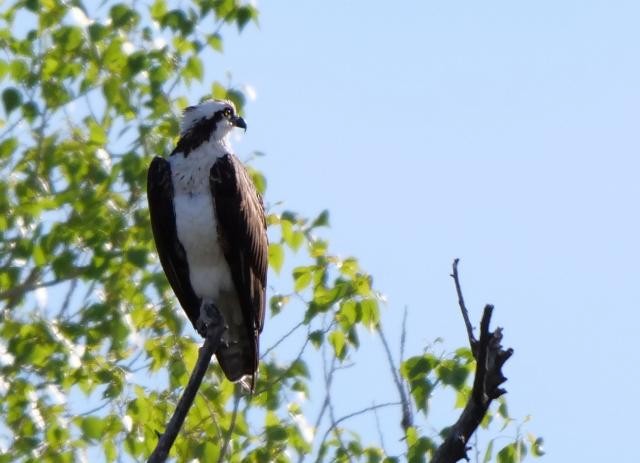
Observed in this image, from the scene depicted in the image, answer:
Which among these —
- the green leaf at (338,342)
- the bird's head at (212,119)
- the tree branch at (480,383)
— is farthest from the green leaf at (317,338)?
the tree branch at (480,383)

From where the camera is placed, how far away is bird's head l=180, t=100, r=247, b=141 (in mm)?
8023

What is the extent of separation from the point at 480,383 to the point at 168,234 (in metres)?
3.15

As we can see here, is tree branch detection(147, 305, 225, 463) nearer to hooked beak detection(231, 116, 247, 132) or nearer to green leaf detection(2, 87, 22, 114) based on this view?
hooked beak detection(231, 116, 247, 132)

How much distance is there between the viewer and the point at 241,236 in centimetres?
774

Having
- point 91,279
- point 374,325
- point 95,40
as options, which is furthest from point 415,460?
point 95,40

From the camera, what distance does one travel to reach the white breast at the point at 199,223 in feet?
25.3

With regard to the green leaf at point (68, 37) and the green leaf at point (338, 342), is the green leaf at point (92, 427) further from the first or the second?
the green leaf at point (68, 37)

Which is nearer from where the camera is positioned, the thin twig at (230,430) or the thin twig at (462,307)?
the thin twig at (462,307)

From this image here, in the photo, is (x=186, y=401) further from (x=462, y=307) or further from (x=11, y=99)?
(x=11, y=99)

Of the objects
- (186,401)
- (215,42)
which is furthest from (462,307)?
(215,42)

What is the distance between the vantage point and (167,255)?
26.0ft

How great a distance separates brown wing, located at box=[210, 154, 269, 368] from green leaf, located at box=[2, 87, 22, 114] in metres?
1.75

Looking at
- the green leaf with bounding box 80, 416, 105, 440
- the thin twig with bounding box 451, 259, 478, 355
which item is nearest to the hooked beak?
the green leaf with bounding box 80, 416, 105, 440

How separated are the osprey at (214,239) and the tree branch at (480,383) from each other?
279cm
